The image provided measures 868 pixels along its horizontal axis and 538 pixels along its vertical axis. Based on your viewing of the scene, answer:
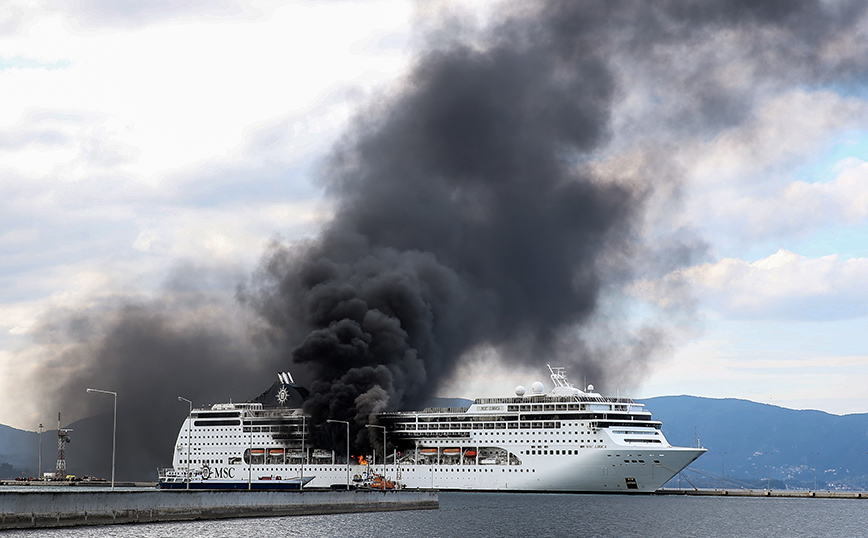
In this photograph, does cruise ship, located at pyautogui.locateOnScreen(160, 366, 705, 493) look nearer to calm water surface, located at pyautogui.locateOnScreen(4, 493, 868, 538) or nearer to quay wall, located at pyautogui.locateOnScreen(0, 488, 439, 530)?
calm water surface, located at pyautogui.locateOnScreen(4, 493, 868, 538)

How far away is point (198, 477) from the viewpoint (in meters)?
113

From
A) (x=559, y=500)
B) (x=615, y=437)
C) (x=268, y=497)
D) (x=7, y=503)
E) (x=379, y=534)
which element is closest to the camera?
(x=7, y=503)

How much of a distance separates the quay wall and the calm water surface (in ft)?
2.32

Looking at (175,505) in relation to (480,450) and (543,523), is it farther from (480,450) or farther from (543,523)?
(480,450)

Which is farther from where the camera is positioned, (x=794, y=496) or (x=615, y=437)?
(x=794, y=496)

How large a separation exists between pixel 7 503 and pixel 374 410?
71.4m

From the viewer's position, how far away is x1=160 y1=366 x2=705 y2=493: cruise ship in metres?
97.2

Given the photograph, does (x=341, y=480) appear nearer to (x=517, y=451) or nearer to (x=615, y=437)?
(x=517, y=451)

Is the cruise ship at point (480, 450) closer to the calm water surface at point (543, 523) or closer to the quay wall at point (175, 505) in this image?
the calm water surface at point (543, 523)

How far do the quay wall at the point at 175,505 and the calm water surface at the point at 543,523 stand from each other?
0.71m

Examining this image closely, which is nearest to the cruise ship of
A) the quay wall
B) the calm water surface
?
the calm water surface

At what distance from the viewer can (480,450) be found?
10738 centimetres

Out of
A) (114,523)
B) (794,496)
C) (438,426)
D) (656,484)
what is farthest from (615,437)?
(114,523)

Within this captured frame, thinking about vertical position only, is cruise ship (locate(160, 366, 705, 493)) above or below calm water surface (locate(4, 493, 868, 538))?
above
